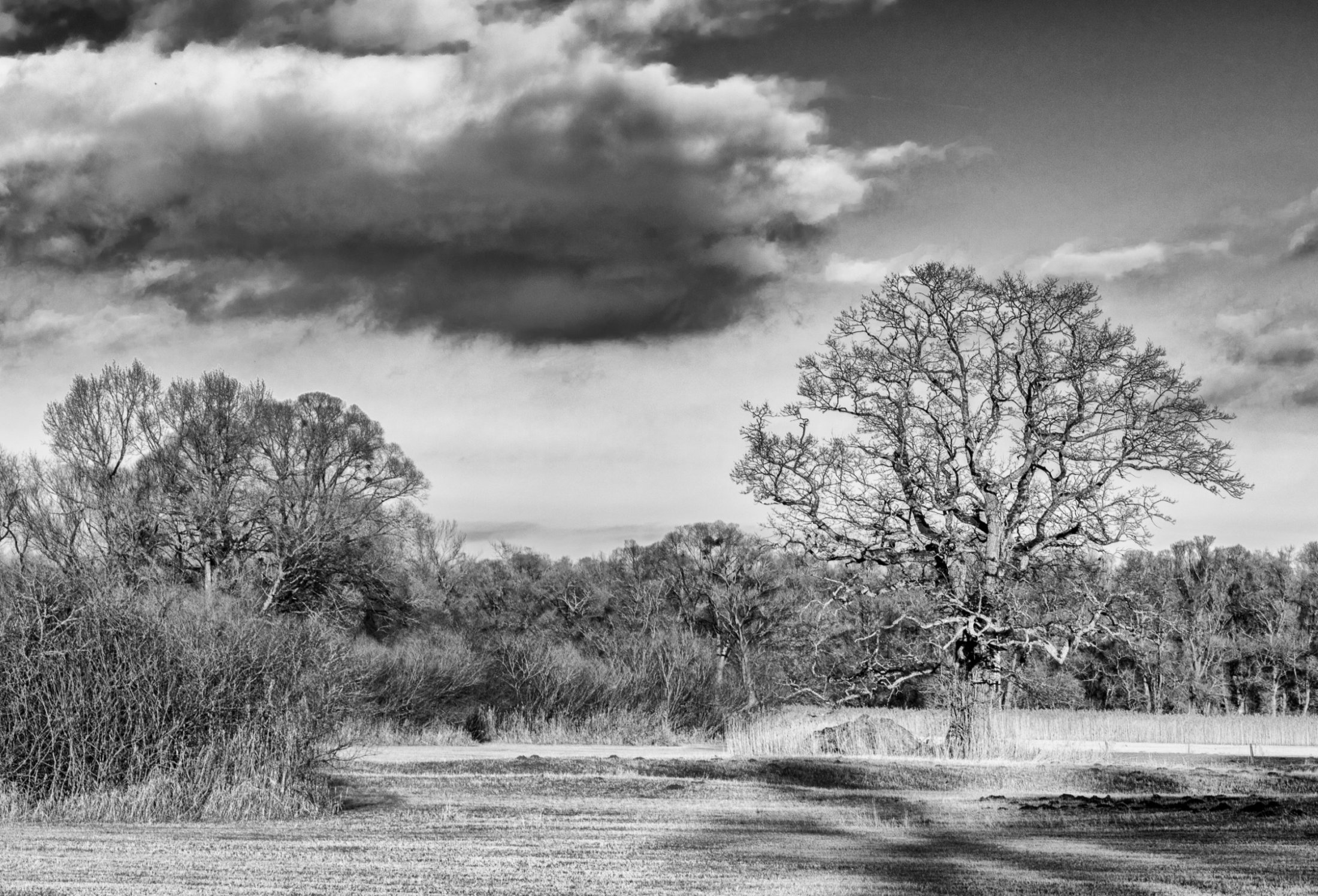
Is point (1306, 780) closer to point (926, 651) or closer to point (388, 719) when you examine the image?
point (926, 651)

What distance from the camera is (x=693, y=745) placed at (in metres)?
35.2

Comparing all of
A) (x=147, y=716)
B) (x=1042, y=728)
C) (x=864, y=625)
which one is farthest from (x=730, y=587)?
(x=147, y=716)

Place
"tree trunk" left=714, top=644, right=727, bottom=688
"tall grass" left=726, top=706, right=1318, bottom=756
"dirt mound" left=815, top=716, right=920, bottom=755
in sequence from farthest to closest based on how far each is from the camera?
"tree trunk" left=714, top=644, right=727, bottom=688, "tall grass" left=726, top=706, right=1318, bottom=756, "dirt mound" left=815, top=716, right=920, bottom=755

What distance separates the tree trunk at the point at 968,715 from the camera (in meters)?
26.8

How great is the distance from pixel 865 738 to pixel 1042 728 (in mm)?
6928

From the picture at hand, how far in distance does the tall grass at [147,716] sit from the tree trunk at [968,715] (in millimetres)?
14017

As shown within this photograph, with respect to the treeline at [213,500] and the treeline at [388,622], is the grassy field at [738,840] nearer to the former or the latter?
the treeline at [388,622]

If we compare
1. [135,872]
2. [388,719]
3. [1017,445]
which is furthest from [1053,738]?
[135,872]

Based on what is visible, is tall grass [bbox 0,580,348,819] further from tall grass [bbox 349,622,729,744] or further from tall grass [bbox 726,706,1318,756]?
tall grass [bbox 349,622,729,744]

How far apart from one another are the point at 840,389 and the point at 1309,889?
61.2 ft

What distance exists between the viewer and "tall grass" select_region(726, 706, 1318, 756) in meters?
28.6

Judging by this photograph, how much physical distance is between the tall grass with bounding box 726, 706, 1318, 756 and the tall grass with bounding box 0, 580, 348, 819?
12.8 metres

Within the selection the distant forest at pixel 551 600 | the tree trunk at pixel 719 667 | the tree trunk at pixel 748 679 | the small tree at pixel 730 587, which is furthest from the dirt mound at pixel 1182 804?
the small tree at pixel 730 587

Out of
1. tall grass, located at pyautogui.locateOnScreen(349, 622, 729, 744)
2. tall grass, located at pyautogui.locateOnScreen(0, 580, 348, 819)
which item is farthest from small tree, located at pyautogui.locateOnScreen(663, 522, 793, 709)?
tall grass, located at pyautogui.locateOnScreen(0, 580, 348, 819)
